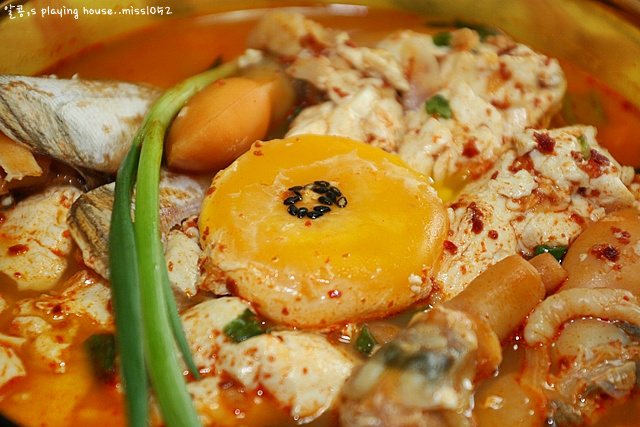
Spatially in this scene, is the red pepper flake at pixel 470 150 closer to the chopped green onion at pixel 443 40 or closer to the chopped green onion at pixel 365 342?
the chopped green onion at pixel 443 40

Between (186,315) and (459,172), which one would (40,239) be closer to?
(186,315)

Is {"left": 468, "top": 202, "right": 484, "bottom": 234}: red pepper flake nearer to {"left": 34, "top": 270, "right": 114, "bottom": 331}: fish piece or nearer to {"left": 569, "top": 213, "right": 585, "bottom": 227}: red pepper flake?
{"left": 569, "top": 213, "right": 585, "bottom": 227}: red pepper flake

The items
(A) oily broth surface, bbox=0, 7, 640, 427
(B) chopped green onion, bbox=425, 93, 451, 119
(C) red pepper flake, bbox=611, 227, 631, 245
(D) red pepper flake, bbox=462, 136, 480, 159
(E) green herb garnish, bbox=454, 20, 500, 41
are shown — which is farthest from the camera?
(E) green herb garnish, bbox=454, 20, 500, 41

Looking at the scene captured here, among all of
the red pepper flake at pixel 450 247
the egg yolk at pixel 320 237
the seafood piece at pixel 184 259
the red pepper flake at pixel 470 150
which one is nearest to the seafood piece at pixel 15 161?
the seafood piece at pixel 184 259

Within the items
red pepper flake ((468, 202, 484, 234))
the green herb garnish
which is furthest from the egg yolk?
the green herb garnish

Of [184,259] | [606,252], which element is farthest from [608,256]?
[184,259]

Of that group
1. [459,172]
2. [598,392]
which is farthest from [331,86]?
[598,392]
